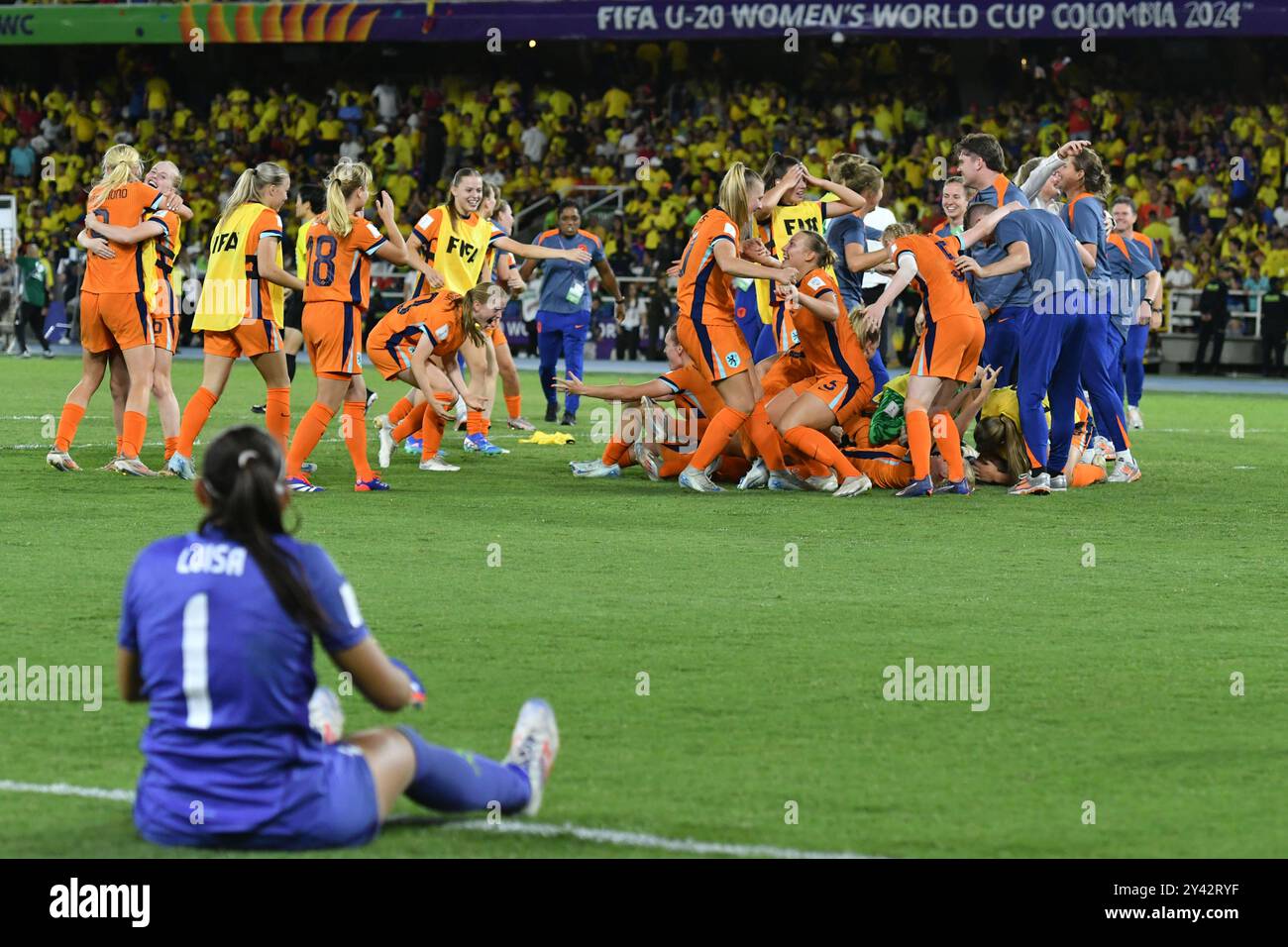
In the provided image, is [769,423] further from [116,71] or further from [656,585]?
[116,71]

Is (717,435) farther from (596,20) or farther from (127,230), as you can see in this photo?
(596,20)

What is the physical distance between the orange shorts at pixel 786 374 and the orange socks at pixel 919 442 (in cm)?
95

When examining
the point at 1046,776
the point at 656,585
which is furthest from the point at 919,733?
the point at 656,585

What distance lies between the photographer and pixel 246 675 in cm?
464

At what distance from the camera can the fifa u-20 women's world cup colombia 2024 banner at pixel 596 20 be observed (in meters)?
31.0

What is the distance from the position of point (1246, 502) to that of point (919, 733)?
300 inches

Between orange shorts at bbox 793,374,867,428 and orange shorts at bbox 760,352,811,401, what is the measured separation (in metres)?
0.23

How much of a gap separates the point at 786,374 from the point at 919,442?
123cm

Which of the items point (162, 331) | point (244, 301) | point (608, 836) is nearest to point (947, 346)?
point (244, 301)

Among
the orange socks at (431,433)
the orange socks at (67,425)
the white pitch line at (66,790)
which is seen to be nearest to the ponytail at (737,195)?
the orange socks at (431,433)

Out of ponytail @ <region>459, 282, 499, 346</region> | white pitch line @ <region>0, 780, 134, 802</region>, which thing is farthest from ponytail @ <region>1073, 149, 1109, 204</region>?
white pitch line @ <region>0, 780, 134, 802</region>

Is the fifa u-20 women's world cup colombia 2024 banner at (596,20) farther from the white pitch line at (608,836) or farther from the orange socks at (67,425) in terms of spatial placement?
the white pitch line at (608,836)

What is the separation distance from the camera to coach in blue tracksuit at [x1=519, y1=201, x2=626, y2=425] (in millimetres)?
19062

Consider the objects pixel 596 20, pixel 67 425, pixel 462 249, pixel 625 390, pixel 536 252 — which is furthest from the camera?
pixel 596 20
